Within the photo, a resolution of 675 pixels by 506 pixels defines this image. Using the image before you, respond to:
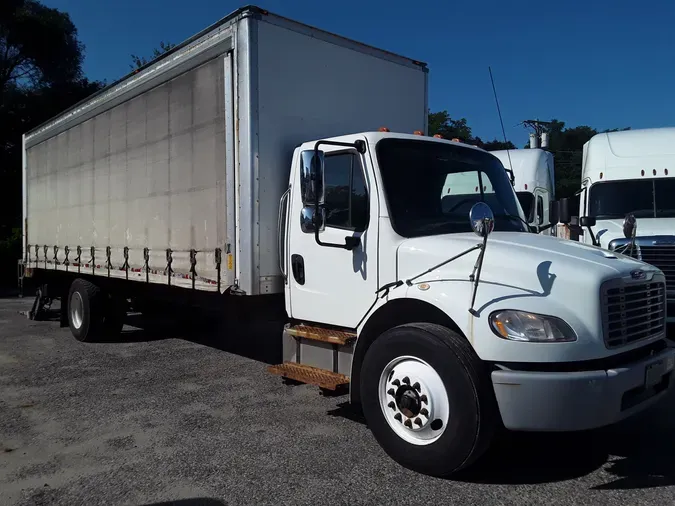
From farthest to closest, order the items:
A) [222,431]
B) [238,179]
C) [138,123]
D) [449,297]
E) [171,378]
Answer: [138,123], [171,378], [238,179], [222,431], [449,297]

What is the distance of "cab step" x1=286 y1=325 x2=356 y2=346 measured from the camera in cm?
478

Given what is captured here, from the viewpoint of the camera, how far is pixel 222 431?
507cm

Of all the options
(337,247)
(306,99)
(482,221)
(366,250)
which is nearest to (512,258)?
(482,221)

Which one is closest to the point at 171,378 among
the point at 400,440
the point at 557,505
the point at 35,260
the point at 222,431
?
the point at 222,431

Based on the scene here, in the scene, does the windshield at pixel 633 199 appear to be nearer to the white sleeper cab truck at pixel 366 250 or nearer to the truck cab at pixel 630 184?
the truck cab at pixel 630 184

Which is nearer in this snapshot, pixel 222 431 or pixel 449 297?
pixel 449 297

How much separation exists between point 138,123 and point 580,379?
6.25 meters

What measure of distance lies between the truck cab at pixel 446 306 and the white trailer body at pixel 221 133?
36cm

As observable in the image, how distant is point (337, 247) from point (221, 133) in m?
1.91

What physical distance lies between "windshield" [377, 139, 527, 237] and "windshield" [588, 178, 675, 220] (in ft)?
14.0

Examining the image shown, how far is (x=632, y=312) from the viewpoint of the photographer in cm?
400

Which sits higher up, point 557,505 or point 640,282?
point 640,282

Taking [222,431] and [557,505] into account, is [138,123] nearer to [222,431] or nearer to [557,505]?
[222,431]

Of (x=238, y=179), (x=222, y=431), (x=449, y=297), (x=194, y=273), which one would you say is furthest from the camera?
(x=194, y=273)
